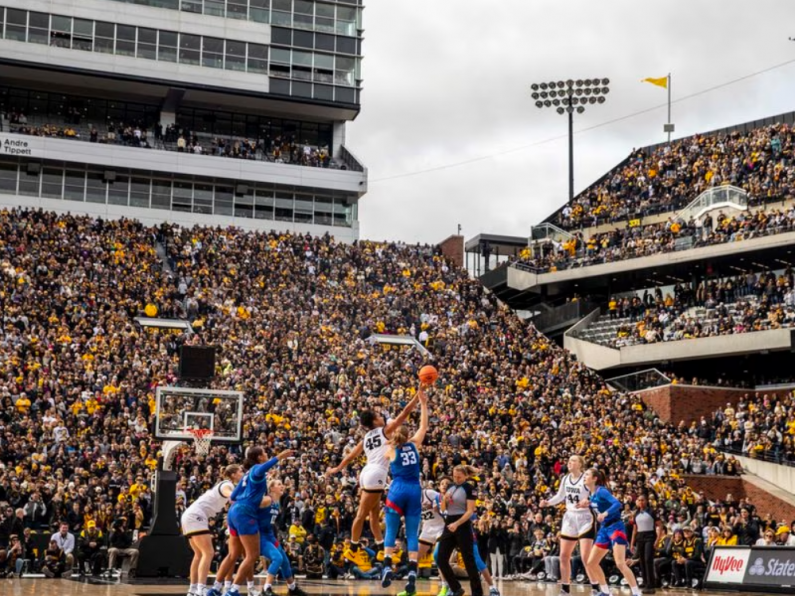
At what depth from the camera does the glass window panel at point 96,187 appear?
63.8 meters

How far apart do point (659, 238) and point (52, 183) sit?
31.3 meters

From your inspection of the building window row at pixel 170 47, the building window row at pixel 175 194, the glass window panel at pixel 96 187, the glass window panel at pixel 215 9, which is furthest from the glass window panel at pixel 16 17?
the glass window panel at pixel 215 9

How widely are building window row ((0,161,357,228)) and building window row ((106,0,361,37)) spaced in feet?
31.1

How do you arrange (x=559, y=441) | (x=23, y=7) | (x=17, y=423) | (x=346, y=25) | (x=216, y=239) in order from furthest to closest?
(x=346, y=25)
(x=23, y=7)
(x=216, y=239)
(x=559, y=441)
(x=17, y=423)

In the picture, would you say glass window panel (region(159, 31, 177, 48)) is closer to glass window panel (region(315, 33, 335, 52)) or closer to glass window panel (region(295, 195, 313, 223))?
glass window panel (region(315, 33, 335, 52))

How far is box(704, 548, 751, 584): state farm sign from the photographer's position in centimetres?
2739

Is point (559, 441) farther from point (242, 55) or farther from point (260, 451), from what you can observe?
point (242, 55)

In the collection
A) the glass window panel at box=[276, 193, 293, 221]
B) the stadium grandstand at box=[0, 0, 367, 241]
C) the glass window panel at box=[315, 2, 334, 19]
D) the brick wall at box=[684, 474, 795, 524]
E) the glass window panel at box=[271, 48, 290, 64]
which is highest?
the glass window panel at box=[315, 2, 334, 19]

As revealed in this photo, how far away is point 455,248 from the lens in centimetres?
6638

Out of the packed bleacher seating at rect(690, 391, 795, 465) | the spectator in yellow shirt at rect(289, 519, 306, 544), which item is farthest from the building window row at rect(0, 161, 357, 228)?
the spectator in yellow shirt at rect(289, 519, 306, 544)

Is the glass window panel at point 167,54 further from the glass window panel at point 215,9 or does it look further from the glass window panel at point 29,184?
the glass window panel at point 29,184

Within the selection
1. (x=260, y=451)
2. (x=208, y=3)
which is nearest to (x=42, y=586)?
(x=260, y=451)

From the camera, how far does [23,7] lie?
209ft

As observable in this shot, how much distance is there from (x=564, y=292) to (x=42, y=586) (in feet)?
144
